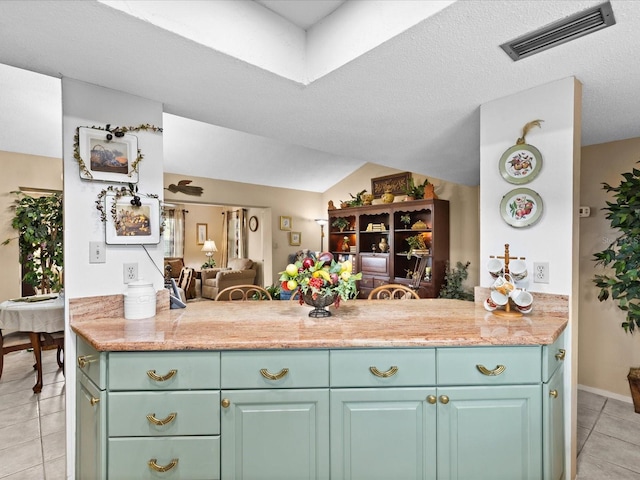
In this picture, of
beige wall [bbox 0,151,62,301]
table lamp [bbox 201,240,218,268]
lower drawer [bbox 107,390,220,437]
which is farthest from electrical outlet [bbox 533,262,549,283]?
table lamp [bbox 201,240,218,268]

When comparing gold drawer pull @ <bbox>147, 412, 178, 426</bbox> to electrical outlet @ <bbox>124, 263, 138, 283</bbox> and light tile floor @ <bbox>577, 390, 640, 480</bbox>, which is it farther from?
light tile floor @ <bbox>577, 390, 640, 480</bbox>

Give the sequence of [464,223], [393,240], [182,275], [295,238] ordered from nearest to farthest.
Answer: [464,223] < [393,240] < [295,238] < [182,275]

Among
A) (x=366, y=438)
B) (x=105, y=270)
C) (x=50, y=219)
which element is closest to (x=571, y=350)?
(x=366, y=438)

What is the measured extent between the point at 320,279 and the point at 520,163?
1.35m

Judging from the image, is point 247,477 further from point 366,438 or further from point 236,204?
point 236,204

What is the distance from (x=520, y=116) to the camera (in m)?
2.05

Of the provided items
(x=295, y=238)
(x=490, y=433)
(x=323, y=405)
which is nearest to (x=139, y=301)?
(x=323, y=405)

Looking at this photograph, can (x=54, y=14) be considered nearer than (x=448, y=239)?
Yes

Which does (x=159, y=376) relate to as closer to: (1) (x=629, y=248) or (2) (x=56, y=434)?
(2) (x=56, y=434)

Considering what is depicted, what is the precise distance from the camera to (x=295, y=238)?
7770 mm

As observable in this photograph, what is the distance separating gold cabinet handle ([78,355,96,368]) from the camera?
5.32ft

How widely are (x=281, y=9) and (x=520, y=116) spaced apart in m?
1.46

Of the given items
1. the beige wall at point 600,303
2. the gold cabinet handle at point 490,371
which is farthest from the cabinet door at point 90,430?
the beige wall at point 600,303

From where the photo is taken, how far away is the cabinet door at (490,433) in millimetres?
1530
